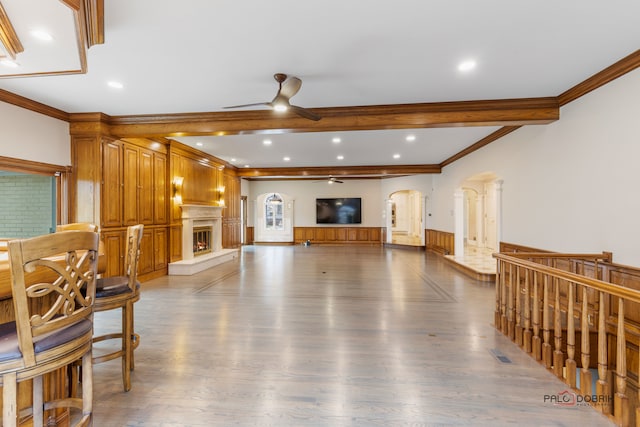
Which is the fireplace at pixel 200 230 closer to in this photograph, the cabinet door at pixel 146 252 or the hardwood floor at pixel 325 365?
the cabinet door at pixel 146 252

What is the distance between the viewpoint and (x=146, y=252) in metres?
5.77

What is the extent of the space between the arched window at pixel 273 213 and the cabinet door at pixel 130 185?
743 centimetres

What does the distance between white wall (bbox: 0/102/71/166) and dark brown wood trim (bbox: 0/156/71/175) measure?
5cm

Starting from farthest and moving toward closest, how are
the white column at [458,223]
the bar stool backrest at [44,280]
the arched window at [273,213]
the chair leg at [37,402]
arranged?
the arched window at [273,213] < the white column at [458,223] < the chair leg at [37,402] < the bar stool backrest at [44,280]

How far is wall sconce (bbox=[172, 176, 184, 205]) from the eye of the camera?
6.53 m

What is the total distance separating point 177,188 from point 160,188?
0.46m

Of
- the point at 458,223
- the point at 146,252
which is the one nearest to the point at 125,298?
the point at 146,252

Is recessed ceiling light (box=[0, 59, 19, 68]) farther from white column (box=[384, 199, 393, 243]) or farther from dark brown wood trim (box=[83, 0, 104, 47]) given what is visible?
white column (box=[384, 199, 393, 243])

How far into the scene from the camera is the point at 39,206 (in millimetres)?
5023

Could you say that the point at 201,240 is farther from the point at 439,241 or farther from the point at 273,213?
the point at 439,241

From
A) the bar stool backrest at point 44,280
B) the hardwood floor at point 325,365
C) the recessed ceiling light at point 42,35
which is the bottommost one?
the hardwood floor at point 325,365

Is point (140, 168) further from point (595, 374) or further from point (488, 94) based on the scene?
point (595, 374)

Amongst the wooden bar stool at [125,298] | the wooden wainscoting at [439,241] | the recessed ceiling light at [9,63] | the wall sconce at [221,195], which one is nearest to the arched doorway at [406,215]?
the wooden wainscoting at [439,241]

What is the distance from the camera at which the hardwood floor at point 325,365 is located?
2.00m
